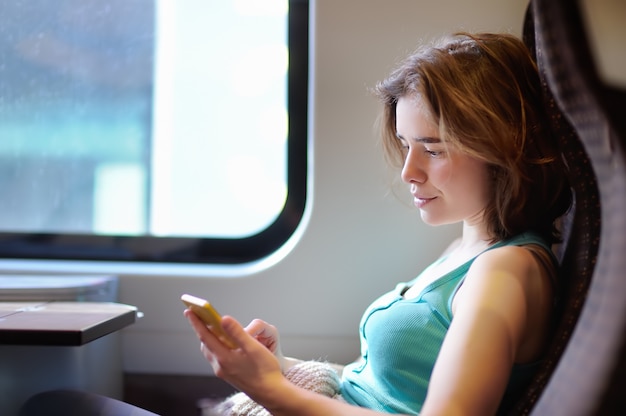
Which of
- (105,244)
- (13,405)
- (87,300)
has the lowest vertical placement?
(13,405)

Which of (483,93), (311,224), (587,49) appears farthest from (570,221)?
(311,224)

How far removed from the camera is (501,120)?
981mm

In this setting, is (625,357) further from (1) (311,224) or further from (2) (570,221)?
(1) (311,224)

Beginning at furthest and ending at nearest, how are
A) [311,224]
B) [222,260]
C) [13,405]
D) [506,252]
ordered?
[222,260] → [311,224] → [13,405] → [506,252]

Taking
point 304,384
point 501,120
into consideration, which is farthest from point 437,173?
point 304,384

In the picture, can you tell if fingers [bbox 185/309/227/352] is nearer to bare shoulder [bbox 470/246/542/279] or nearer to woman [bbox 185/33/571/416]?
woman [bbox 185/33/571/416]

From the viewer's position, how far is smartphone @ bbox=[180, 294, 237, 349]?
2.73 feet

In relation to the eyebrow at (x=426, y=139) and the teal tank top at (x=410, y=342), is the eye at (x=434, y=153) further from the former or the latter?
the teal tank top at (x=410, y=342)

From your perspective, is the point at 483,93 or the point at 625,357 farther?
the point at 483,93

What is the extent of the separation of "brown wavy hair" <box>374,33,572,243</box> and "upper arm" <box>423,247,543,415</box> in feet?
0.48

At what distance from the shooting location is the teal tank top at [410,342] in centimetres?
99

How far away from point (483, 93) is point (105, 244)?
1109mm

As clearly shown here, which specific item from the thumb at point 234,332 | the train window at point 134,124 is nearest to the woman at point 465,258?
the thumb at point 234,332

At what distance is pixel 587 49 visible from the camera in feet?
1.74
